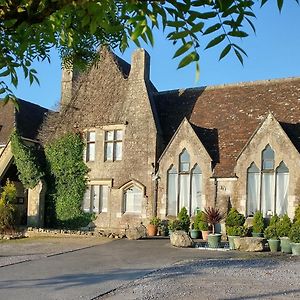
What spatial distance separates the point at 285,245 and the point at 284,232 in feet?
3.62

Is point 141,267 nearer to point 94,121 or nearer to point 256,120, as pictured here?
point 256,120

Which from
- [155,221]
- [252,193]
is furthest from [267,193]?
[155,221]

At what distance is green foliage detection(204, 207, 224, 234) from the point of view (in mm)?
21406

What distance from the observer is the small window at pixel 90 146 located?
27.4 metres

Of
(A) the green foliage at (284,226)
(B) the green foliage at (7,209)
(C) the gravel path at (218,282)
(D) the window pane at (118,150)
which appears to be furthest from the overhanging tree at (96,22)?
(D) the window pane at (118,150)

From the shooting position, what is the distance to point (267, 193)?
21.9 m

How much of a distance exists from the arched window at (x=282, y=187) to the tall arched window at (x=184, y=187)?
12.5ft

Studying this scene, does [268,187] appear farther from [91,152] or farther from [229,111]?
[91,152]

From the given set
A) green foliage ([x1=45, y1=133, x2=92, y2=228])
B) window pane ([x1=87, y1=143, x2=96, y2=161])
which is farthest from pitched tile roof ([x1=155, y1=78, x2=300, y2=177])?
green foliage ([x1=45, y1=133, x2=92, y2=228])

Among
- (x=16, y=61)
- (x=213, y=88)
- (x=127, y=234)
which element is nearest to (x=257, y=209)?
(x=127, y=234)

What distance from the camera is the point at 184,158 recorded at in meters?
24.2

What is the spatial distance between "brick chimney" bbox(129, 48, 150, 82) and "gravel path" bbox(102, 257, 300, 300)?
1456 centimetres

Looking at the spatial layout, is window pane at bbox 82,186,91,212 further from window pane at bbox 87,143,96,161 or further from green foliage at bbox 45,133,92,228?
window pane at bbox 87,143,96,161

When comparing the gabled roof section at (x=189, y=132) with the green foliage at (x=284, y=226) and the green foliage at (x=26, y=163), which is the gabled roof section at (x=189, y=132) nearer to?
the green foliage at (x=284, y=226)
